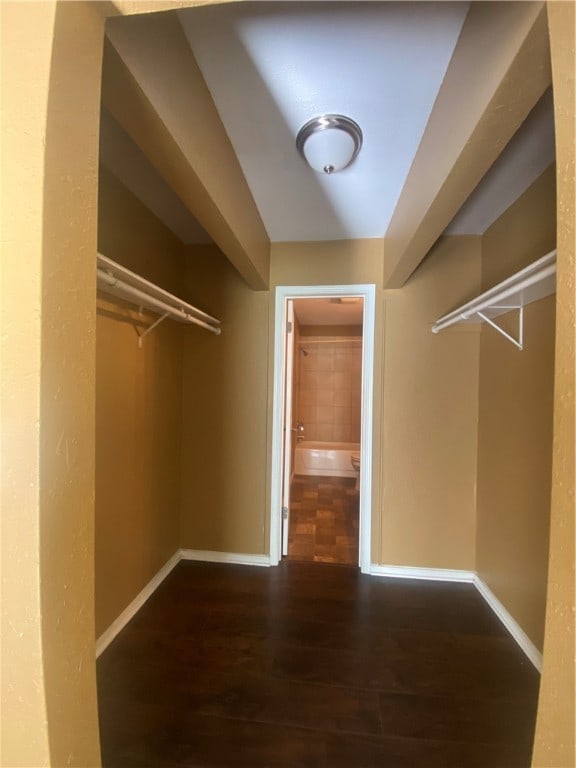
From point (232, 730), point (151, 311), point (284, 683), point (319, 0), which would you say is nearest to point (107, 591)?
point (232, 730)

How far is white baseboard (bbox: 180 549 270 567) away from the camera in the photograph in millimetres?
2459

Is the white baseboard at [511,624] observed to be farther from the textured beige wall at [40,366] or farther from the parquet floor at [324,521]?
the textured beige wall at [40,366]

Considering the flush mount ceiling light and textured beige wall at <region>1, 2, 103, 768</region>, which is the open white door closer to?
the flush mount ceiling light

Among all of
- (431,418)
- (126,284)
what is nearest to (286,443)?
(431,418)

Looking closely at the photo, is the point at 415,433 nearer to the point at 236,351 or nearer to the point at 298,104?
the point at 236,351

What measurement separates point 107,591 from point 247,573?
3.12ft

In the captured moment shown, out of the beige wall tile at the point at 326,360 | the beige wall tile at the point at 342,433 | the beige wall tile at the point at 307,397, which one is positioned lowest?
the beige wall tile at the point at 342,433

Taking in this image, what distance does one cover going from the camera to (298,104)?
1.17 m

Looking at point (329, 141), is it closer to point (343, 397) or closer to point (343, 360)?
point (343, 360)

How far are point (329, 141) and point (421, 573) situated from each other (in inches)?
103

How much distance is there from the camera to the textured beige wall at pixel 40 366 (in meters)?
0.53

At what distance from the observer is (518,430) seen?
1.82 meters

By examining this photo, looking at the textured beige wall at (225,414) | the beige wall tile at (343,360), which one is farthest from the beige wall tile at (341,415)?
the textured beige wall at (225,414)

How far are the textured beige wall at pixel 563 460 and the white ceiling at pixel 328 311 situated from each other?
3.03 m
